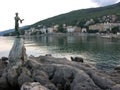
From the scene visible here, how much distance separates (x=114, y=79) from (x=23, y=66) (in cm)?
1188

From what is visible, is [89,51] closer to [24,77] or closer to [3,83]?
[3,83]

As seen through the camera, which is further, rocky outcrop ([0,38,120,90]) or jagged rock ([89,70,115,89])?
jagged rock ([89,70,115,89])

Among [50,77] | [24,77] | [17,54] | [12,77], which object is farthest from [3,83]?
[50,77]

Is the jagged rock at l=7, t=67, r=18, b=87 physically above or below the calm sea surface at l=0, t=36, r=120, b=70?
above

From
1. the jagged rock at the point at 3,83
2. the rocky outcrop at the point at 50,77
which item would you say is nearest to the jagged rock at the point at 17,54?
the rocky outcrop at the point at 50,77

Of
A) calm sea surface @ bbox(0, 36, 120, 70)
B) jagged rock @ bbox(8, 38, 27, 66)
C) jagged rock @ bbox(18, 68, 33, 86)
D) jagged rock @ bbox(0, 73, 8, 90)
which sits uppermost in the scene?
jagged rock @ bbox(8, 38, 27, 66)

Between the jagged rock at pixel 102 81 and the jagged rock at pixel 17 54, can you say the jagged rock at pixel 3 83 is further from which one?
the jagged rock at pixel 102 81

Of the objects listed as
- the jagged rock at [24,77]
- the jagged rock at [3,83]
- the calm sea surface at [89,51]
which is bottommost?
the calm sea surface at [89,51]

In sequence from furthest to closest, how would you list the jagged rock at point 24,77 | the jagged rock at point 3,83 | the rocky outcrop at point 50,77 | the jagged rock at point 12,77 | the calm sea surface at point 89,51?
the calm sea surface at point 89,51 → the jagged rock at point 3,83 → the jagged rock at point 12,77 → the jagged rock at point 24,77 → the rocky outcrop at point 50,77

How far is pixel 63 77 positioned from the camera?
2988cm

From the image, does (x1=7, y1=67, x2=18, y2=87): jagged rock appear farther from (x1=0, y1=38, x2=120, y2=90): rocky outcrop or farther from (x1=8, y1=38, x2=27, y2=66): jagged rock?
(x1=8, y1=38, x2=27, y2=66): jagged rock

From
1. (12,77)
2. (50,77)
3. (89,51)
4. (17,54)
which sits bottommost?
(89,51)

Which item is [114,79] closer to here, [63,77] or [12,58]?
[63,77]

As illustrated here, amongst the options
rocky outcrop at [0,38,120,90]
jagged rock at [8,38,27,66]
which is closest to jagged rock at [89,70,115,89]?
rocky outcrop at [0,38,120,90]
